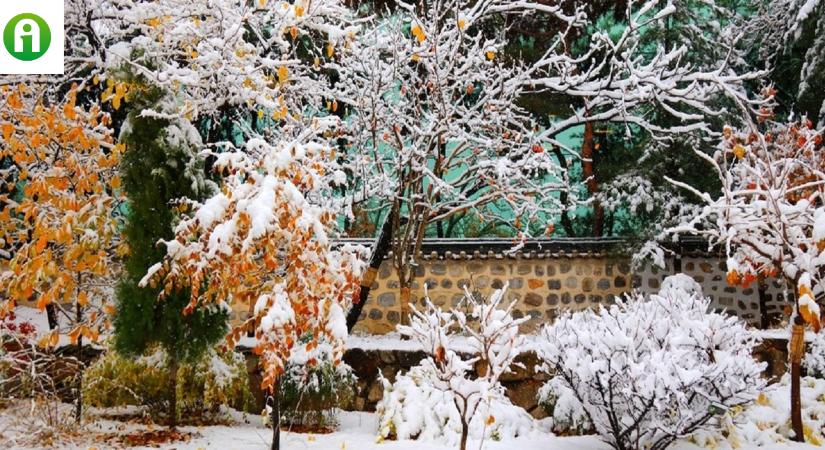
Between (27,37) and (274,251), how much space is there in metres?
2.71

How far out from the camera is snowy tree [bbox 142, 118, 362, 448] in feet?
14.3

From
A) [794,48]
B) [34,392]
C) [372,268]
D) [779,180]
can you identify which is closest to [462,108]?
[372,268]

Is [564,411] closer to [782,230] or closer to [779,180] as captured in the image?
[782,230]

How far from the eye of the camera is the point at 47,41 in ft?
17.7

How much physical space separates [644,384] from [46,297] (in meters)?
4.47

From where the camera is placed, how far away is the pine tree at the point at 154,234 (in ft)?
18.5

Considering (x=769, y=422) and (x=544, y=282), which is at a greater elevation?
(x=544, y=282)

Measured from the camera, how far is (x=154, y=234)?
18.7 feet

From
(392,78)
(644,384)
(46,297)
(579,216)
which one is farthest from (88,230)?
(579,216)

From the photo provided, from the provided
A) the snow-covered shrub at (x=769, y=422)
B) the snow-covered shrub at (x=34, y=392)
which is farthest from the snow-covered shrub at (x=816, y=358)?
the snow-covered shrub at (x=34, y=392)

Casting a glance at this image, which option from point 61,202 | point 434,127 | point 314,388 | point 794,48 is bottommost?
point 314,388

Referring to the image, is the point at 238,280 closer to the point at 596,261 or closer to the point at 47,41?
the point at 47,41

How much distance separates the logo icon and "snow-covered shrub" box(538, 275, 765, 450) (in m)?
4.65

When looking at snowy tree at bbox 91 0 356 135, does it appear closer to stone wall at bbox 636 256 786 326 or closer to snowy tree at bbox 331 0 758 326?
snowy tree at bbox 331 0 758 326
